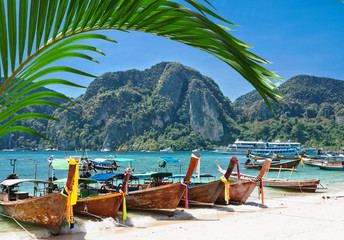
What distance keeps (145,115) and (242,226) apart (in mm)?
129370

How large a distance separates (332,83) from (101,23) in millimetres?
164108

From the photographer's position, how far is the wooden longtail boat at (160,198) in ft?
35.5

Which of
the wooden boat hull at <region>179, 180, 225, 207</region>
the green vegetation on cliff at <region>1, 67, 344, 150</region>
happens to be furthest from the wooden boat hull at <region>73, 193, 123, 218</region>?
the green vegetation on cliff at <region>1, 67, 344, 150</region>

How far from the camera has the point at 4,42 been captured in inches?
29.7

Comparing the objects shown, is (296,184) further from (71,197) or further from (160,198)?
(71,197)

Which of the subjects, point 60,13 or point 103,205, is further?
point 103,205

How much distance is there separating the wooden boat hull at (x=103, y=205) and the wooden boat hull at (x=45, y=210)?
4.79ft

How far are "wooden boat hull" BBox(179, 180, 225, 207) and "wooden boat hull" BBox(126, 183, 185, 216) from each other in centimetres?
190

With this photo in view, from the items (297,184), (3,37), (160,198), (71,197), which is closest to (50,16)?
(3,37)

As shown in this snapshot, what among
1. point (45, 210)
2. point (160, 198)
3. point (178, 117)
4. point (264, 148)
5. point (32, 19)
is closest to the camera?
point (32, 19)

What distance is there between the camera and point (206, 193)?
12453mm

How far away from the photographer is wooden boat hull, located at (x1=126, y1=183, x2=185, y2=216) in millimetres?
10836

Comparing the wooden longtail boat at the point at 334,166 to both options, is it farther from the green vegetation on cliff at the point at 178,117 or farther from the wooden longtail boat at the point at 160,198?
the green vegetation on cliff at the point at 178,117

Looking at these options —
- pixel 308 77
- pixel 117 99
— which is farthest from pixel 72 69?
pixel 308 77
